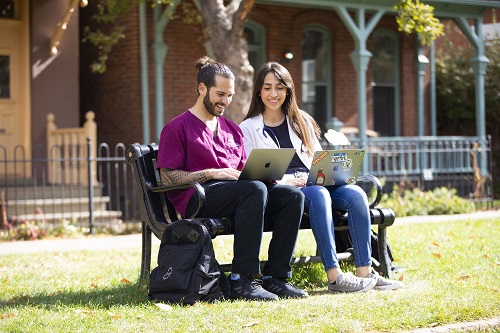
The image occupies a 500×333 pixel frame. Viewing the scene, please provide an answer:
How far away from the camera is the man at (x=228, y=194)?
223 inches

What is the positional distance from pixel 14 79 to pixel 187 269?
8.70 metres

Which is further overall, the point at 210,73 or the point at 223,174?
the point at 210,73

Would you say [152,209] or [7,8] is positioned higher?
[7,8]

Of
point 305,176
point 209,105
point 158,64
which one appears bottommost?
point 305,176

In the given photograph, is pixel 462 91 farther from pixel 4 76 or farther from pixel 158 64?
pixel 4 76

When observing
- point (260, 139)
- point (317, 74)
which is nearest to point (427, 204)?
point (317, 74)

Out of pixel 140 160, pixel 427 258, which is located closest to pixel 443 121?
pixel 427 258

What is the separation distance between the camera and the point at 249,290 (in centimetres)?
568

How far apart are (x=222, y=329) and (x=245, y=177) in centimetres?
144

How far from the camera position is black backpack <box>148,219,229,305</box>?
5.50 metres

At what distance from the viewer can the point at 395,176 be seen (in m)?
15.8

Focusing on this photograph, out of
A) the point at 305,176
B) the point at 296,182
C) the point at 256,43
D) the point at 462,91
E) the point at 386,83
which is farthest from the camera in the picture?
the point at 462,91

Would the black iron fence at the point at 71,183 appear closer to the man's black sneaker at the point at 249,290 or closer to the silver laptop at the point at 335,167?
the silver laptop at the point at 335,167

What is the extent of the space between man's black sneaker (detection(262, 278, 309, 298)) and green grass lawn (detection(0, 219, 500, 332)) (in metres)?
0.10
